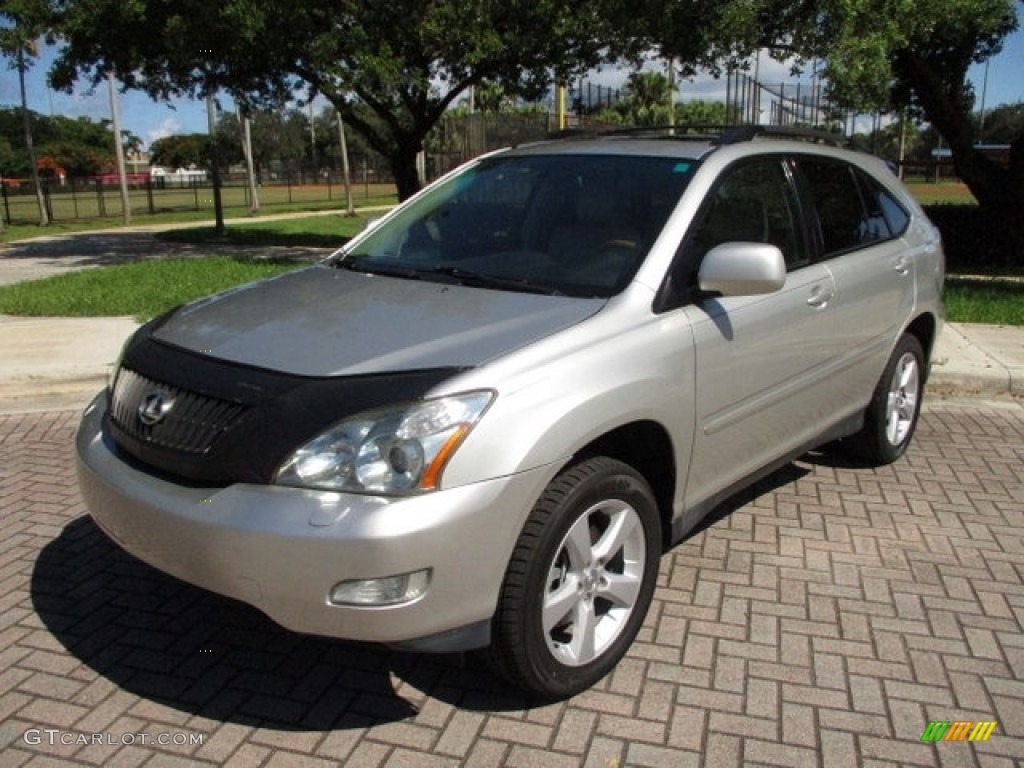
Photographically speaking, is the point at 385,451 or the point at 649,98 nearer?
the point at 385,451

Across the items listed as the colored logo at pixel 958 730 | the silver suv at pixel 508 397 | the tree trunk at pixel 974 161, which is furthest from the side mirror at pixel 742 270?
the tree trunk at pixel 974 161

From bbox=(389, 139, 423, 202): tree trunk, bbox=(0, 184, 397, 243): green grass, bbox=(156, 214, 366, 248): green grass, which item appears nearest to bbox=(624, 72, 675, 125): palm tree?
bbox=(0, 184, 397, 243): green grass

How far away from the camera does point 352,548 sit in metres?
2.48

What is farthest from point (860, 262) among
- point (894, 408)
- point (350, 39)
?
point (350, 39)

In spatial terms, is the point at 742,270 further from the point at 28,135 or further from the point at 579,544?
the point at 28,135

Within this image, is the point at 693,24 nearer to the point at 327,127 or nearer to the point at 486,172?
the point at 486,172

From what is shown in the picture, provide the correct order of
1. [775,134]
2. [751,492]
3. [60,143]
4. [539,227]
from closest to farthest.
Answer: [539,227], [775,134], [751,492], [60,143]

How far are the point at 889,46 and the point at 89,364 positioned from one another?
29.0ft

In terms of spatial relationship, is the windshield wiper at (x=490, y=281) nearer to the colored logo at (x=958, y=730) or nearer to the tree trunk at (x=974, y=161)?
the colored logo at (x=958, y=730)

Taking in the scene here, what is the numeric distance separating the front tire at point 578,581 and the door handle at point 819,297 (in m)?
1.38

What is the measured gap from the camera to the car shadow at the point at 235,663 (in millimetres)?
3014

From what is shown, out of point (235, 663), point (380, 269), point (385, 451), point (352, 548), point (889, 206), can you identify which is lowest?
point (235, 663)

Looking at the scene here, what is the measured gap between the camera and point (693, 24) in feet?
42.4

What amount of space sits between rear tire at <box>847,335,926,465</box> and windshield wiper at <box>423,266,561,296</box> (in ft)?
7.67
